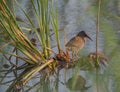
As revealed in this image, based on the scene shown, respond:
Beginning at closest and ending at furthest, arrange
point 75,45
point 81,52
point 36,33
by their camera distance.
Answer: point 36,33 < point 75,45 < point 81,52

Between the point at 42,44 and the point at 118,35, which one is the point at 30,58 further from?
the point at 118,35

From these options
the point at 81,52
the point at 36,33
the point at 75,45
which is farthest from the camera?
the point at 81,52

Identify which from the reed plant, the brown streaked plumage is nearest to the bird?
the brown streaked plumage

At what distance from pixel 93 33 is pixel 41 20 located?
109 cm

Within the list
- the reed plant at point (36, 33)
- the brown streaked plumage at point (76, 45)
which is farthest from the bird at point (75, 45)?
the reed plant at point (36, 33)

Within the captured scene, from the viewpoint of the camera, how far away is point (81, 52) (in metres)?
4.97

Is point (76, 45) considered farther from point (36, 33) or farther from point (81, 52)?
point (36, 33)

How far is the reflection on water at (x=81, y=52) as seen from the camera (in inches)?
163

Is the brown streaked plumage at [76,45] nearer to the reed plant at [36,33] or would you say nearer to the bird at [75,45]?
the bird at [75,45]

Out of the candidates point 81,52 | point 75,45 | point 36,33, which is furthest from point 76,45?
point 36,33

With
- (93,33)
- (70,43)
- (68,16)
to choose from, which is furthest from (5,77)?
(68,16)

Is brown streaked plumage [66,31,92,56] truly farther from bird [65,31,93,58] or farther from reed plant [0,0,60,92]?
reed plant [0,0,60,92]

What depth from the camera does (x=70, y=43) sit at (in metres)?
4.82

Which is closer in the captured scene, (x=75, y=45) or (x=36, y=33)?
(x=36, y=33)
